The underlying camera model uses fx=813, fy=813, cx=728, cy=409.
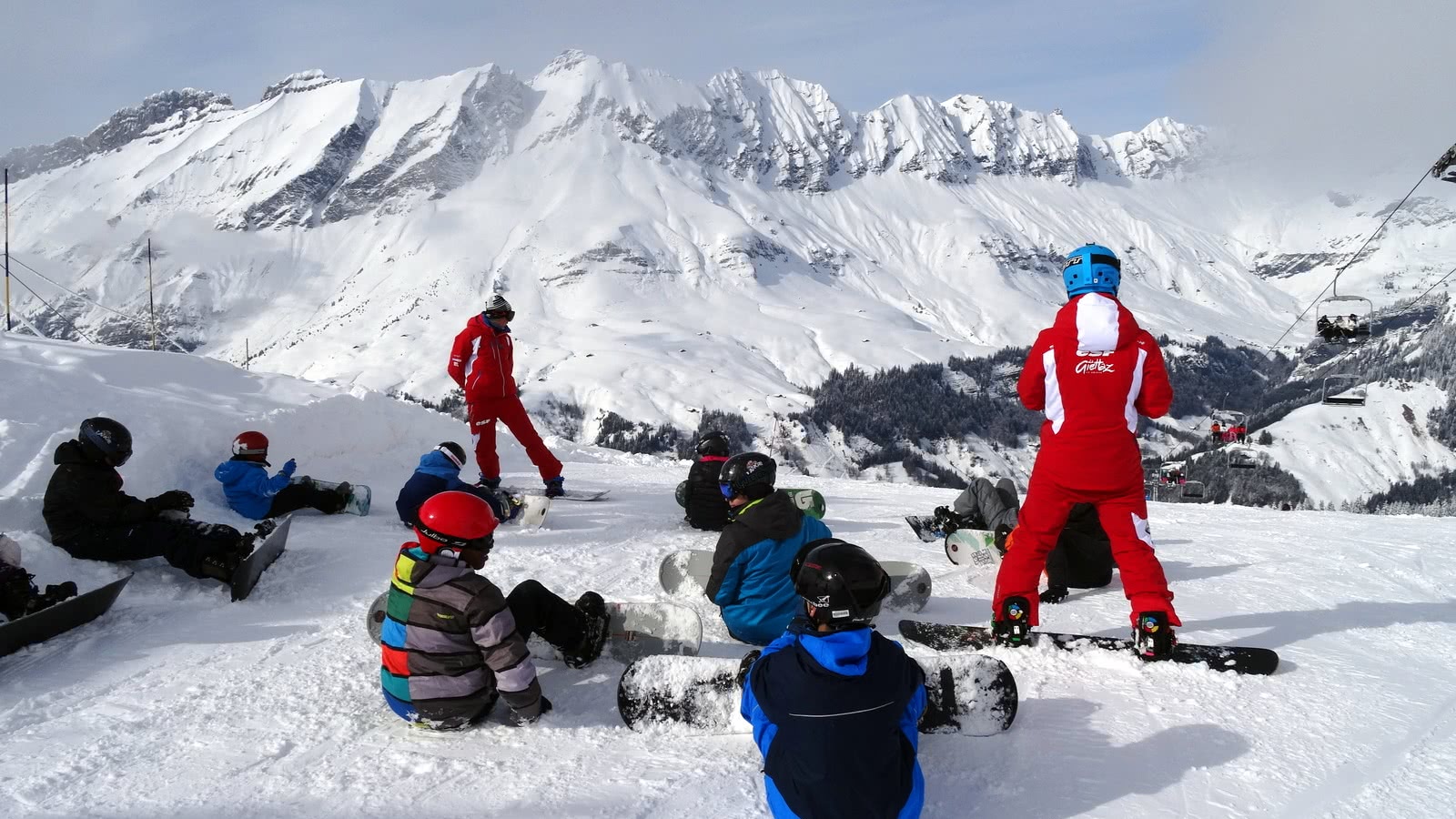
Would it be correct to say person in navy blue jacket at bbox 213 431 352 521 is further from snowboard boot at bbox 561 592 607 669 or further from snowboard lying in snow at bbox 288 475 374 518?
snowboard boot at bbox 561 592 607 669

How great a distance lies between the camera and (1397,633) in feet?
15.3

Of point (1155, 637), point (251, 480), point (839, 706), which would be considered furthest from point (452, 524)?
point (251, 480)

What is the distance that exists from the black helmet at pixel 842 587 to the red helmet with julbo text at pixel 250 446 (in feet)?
19.9

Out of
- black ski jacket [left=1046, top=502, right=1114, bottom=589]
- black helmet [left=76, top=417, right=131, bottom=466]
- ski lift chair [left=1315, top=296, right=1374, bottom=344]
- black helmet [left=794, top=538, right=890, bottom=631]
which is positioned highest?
ski lift chair [left=1315, top=296, right=1374, bottom=344]

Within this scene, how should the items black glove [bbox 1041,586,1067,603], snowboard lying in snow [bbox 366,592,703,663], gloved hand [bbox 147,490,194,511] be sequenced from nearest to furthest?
snowboard lying in snow [bbox 366,592,703,663]
black glove [bbox 1041,586,1067,603]
gloved hand [bbox 147,490,194,511]

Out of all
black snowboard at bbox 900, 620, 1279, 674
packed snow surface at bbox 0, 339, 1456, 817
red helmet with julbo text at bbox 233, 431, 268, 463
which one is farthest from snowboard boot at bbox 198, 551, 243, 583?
black snowboard at bbox 900, 620, 1279, 674

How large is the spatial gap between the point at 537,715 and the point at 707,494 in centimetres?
418

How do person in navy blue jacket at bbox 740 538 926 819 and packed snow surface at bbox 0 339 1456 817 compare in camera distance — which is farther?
packed snow surface at bbox 0 339 1456 817

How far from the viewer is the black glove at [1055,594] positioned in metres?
5.29

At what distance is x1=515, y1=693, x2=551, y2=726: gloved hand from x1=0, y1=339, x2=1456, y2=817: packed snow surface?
4cm

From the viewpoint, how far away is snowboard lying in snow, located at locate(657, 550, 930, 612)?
16.6ft

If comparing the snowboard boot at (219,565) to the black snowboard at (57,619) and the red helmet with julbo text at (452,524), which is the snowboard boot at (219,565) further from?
the red helmet with julbo text at (452,524)

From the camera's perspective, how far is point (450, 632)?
10.6 ft

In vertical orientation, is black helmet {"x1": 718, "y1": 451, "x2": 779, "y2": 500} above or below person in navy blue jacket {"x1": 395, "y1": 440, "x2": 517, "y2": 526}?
above
